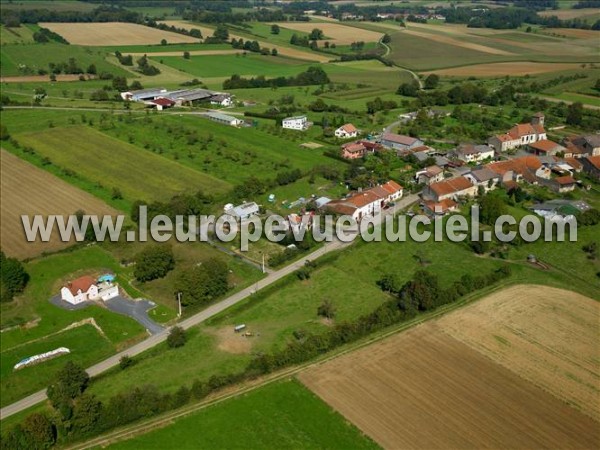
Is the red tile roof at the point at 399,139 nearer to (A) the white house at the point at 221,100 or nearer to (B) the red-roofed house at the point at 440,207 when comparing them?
(B) the red-roofed house at the point at 440,207

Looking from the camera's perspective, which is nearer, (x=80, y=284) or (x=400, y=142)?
(x=80, y=284)

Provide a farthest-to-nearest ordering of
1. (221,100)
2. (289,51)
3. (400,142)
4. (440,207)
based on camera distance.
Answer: (289,51)
(221,100)
(400,142)
(440,207)

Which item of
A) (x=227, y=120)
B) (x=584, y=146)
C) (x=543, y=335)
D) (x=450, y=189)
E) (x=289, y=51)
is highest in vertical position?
(x=289, y=51)

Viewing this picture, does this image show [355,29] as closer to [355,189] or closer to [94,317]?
[355,189]

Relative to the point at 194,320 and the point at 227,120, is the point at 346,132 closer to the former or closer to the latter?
the point at 227,120

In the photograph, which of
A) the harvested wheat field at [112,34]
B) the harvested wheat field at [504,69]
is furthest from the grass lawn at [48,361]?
the harvested wheat field at [112,34]

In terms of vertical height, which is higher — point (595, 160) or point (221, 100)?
point (595, 160)

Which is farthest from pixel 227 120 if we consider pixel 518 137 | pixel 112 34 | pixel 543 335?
pixel 112 34
